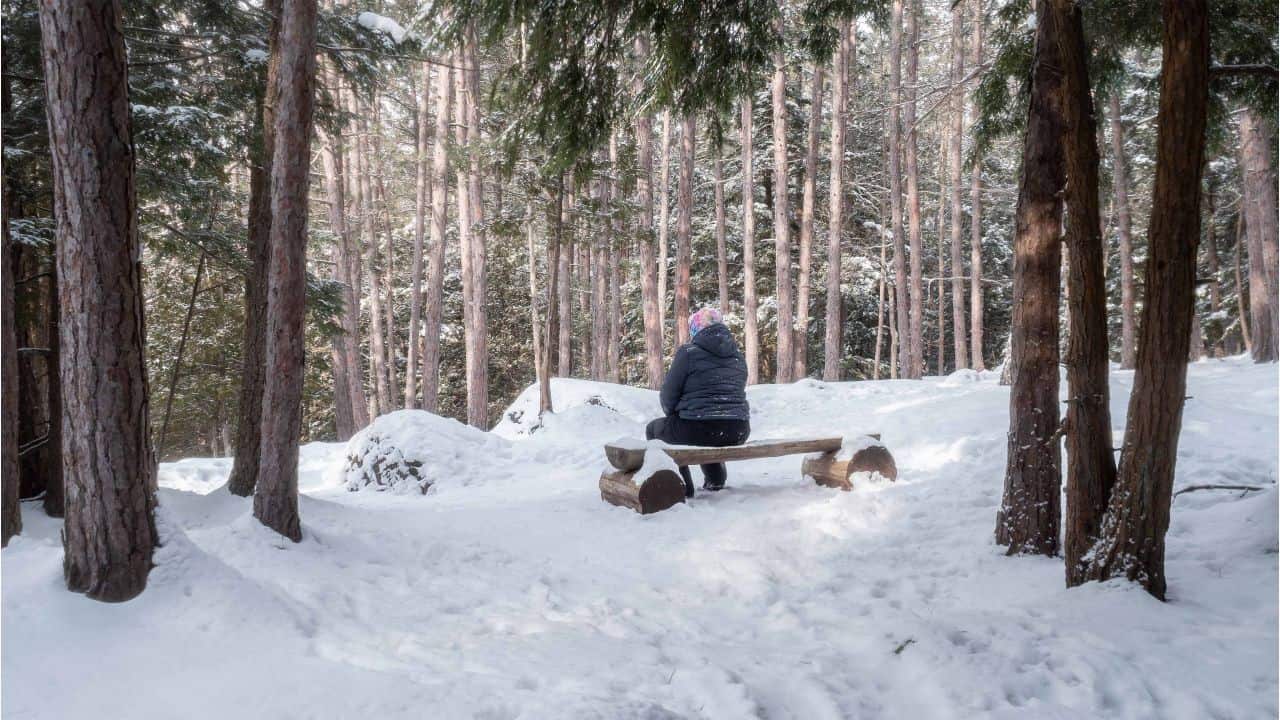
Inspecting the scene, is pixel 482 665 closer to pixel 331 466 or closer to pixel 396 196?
pixel 331 466

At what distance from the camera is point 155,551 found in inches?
126

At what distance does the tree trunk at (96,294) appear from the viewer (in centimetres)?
296

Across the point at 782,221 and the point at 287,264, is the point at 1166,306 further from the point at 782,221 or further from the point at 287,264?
the point at 782,221

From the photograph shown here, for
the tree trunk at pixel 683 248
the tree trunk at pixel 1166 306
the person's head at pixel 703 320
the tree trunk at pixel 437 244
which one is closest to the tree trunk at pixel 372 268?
the tree trunk at pixel 437 244

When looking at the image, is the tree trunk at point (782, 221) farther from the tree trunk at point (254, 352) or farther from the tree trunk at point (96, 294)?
the tree trunk at point (96, 294)

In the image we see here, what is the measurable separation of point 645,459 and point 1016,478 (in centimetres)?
292

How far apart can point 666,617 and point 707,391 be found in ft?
9.74

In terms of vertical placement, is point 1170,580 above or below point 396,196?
below

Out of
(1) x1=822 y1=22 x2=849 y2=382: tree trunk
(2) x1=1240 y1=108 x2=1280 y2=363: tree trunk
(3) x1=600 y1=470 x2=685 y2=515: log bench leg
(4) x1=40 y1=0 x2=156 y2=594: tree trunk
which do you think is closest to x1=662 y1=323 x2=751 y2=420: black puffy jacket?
(3) x1=600 y1=470 x2=685 y2=515: log bench leg

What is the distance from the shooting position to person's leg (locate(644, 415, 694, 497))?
631 cm

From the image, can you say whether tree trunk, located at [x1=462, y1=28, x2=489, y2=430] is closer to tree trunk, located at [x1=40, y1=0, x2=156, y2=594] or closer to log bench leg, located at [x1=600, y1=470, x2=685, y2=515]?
log bench leg, located at [x1=600, y1=470, x2=685, y2=515]

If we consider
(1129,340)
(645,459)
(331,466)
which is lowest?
(331,466)

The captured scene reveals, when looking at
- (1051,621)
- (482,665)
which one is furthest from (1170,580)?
(482,665)

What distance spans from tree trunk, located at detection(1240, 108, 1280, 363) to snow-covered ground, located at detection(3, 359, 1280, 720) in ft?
28.2
